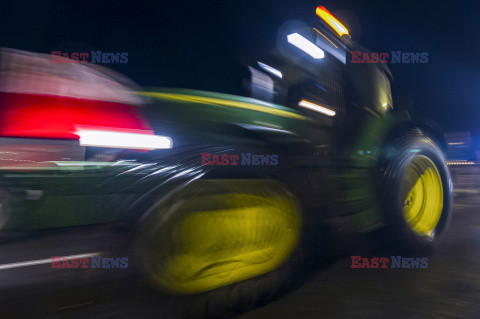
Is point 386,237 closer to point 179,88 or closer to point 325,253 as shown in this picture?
point 325,253

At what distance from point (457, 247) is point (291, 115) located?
2.37m

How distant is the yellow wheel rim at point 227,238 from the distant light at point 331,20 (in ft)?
5.03

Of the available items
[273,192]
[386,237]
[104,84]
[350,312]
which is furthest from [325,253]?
[104,84]

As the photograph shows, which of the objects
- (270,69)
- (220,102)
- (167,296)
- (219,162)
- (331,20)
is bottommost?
(167,296)

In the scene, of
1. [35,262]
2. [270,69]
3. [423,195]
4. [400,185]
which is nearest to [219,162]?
[35,262]

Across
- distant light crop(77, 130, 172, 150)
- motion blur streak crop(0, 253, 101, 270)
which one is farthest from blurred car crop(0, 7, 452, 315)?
motion blur streak crop(0, 253, 101, 270)

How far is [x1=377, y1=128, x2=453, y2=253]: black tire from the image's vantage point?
3.58 m

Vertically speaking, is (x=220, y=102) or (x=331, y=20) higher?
(x=331, y=20)

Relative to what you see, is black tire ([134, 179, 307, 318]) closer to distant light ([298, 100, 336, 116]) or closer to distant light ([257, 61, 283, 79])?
distant light ([298, 100, 336, 116])

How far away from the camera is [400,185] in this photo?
3676 mm

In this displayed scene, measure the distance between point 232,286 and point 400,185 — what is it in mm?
1917

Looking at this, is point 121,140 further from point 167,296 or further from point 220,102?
point 167,296

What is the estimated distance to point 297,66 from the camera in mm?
3518

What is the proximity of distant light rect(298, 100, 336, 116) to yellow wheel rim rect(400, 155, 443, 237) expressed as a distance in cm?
98
